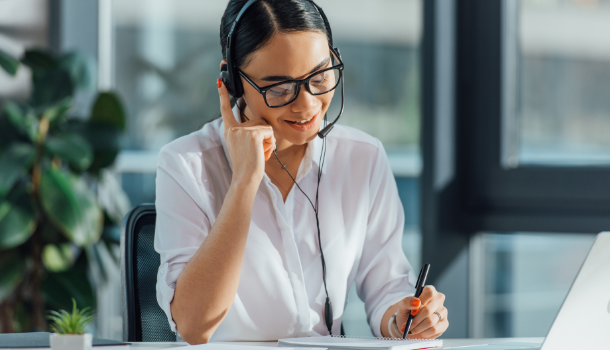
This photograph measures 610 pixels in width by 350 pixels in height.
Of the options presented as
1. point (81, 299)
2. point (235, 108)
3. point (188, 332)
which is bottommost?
point (81, 299)

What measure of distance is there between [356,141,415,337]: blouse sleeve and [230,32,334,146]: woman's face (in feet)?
0.85

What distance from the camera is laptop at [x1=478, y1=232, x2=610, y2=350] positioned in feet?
2.74

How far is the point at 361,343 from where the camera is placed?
99 cm

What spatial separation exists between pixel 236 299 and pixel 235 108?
0.42 meters

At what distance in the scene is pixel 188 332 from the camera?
118 cm

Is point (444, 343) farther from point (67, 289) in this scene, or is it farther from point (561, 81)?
point (67, 289)

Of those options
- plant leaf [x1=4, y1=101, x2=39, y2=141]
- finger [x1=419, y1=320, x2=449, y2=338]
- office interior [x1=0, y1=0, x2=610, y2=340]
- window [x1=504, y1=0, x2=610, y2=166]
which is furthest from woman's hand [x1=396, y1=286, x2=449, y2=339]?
plant leaf [x1=4, y1=101, x2=39, y2=141]

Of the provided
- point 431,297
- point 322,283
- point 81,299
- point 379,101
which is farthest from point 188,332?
point 379,101

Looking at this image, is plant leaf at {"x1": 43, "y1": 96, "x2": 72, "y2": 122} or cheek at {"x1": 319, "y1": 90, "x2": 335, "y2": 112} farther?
plant leaf at {"x1": 43, "y1": 96, "x2": 72, "y2": 122}

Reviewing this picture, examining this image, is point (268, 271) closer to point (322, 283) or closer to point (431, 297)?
point (322, 283)

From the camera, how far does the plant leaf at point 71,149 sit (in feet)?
7.30

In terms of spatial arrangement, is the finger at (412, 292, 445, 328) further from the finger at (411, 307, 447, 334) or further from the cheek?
the cheek

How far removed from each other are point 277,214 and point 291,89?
27 centimetres

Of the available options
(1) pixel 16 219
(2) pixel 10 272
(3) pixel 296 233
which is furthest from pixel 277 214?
(2) pixel 10 272
